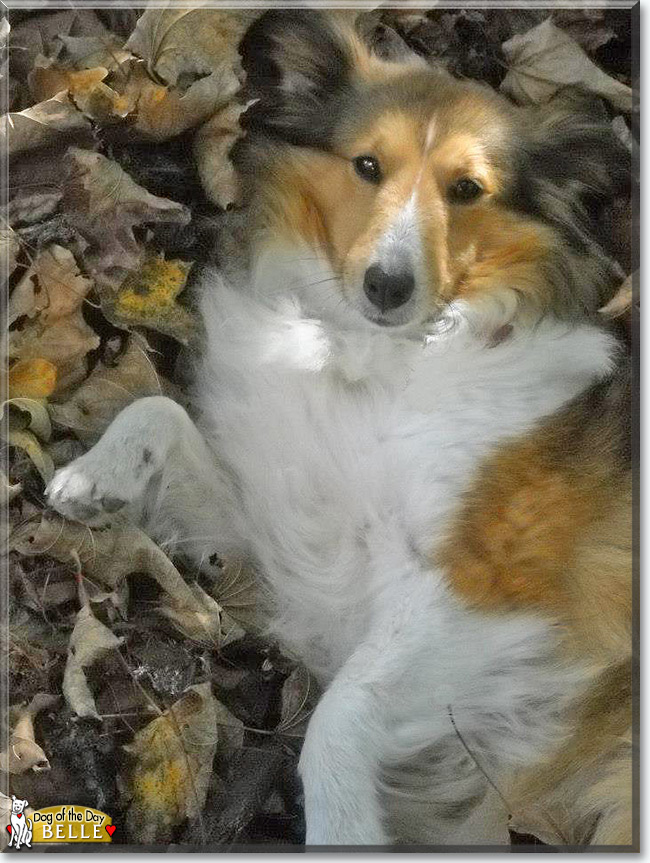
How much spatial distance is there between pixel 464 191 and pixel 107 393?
0.85 meters

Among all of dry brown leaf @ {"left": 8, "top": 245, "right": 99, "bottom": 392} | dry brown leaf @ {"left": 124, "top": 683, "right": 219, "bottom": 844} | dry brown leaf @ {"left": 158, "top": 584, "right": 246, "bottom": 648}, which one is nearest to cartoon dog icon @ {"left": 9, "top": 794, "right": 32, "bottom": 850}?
dry brown leaf @ {"left": 124, "top": 683, "right": 219, "bottom": 844}

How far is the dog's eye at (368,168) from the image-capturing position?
7.02 feet

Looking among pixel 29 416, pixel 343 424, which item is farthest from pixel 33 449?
pixel 343 424

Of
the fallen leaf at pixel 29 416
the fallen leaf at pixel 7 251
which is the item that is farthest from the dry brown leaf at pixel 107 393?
the fallen leaf at pixel 7 251

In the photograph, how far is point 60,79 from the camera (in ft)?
7.16

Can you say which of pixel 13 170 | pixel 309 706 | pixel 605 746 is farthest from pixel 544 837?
pixel 13 170

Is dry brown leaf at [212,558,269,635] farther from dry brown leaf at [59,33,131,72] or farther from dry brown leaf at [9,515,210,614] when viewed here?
dry brown leaf at [59,33,131,72]

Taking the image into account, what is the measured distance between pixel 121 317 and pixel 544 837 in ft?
4.49

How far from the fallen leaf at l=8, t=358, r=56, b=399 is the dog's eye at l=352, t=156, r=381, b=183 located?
76 cm

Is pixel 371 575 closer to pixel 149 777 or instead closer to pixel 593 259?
pixel 149 777

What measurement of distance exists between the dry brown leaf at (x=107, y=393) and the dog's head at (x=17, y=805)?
725 millimetres

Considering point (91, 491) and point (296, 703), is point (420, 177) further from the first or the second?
point (296, 703)

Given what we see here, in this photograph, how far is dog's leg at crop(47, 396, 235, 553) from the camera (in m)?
2.11

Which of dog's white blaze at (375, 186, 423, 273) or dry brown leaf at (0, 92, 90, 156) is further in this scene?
dry brown leaf at (0, 92, 90, 156)
